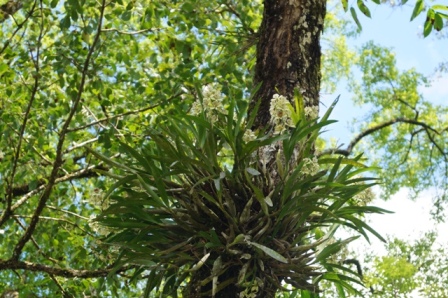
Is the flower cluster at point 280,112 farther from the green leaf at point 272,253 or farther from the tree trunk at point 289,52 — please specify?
the green leaf at point 272,253

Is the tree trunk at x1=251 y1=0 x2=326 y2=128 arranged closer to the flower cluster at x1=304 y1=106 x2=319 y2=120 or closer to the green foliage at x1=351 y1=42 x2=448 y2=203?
the flower cluster at x1=304 y1=106 x2=319 y2=120

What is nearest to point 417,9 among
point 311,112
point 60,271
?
point 311,112

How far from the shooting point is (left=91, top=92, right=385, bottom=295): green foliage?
1850 millimetres

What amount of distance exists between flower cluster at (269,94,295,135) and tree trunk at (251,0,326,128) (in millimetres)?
141

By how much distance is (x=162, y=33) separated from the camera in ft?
16.0

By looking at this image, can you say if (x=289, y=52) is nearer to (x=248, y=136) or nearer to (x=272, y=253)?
(x=248, y=136)

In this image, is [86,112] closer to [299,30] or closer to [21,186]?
[21,186]

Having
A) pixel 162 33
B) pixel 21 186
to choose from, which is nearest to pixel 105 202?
pixel 162 33

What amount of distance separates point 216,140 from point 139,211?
1.01 feet

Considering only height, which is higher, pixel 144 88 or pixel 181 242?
pixel 144 88

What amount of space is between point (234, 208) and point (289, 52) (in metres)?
0.59

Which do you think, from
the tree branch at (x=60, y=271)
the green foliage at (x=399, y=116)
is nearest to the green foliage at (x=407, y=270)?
the green foliage at (x=399, y=116)

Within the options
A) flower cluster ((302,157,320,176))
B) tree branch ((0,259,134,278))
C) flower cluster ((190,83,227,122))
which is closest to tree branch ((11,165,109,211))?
tree branch ((0,259,134,278))

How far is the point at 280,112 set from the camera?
6.26 feet
